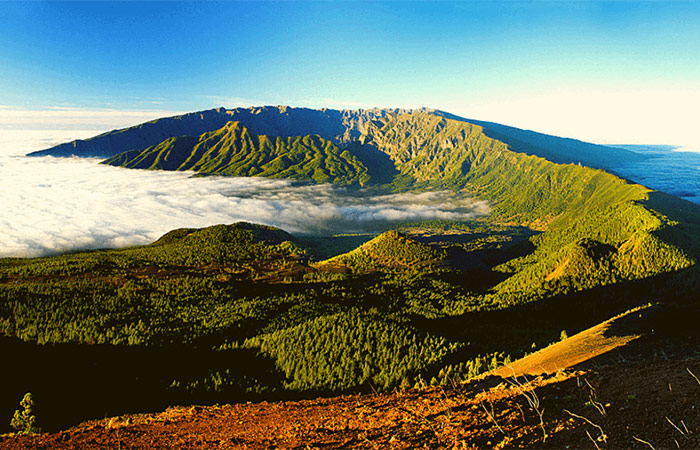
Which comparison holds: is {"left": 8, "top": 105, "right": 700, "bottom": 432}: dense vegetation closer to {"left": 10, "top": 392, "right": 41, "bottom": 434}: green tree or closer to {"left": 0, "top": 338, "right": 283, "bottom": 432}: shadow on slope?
{"left": 0, "top": 338, "right": 283, "bottom": 432}: shadow on slope

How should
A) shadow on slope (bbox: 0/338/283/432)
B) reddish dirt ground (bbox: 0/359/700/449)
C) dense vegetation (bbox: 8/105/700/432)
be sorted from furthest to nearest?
dense vegetation (bbox: 8/105/700/432) → shadow on slope (bbox: 0/338/283/432) → reddish dirt ground (bbox: 0/359/700/449)

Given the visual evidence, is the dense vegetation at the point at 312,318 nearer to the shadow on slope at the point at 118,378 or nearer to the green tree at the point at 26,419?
the shadow on slope at the point at 118,378

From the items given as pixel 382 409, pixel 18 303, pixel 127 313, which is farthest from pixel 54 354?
pixel 382 409

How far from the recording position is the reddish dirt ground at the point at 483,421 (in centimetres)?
1334

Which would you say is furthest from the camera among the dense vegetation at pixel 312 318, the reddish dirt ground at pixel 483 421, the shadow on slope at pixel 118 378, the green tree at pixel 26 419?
the dense vegetation at pixel 312 318

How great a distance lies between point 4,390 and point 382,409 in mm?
111499

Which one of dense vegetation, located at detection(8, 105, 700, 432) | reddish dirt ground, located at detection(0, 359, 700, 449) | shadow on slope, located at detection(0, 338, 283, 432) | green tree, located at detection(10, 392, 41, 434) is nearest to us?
reddish dirt ground, located at detection(0, 359, 700, 449)

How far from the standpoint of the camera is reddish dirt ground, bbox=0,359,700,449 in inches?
525

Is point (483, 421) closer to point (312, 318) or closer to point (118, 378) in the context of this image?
point (118, 378)

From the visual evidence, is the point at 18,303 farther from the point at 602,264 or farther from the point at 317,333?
the point at 602,264

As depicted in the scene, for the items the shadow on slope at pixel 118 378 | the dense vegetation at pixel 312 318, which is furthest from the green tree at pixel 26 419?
the dense vegetation at pixel 312 318

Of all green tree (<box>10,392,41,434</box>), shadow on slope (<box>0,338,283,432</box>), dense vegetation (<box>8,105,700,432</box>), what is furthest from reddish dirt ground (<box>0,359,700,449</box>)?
shadow on slope (<box>0,338,283,432</box>)

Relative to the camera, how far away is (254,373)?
8906 cm

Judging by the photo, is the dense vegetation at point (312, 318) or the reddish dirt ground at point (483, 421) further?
the dense vegetation at point (312, 318)
